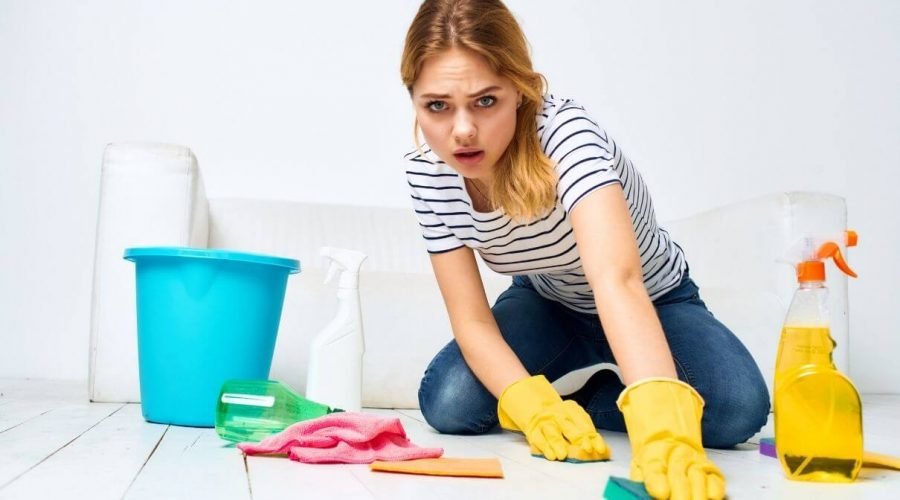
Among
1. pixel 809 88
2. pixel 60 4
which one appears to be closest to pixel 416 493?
pixel 60 4

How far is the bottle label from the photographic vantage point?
48.4 inches

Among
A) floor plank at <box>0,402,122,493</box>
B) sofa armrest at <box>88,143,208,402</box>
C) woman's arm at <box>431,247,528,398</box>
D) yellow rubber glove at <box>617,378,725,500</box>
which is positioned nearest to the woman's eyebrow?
woman's arm at <box>431,247,528,398</box>

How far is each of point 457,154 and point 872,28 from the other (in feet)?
7.87

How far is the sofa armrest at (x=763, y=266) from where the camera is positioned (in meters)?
1.98

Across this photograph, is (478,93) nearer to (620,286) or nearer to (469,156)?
(469,156)

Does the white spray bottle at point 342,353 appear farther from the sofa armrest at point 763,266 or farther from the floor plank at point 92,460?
the sofa armrest at point 763,266

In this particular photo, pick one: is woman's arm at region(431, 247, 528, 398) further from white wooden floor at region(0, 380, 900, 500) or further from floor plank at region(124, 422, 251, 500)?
floor plank at region(124, 422, 251, 500)

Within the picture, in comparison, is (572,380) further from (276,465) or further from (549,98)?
(276,465)

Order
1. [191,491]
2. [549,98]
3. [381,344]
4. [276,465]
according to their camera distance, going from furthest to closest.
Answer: [381,344] → [549,98] → [276,465] → [191,491]

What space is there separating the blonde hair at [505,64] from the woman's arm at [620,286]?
9 cm

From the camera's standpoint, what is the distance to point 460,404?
144 centimetres

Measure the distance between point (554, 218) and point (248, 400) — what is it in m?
0.50

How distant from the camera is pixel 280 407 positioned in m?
1.27

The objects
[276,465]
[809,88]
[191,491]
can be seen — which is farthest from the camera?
[809,88]
